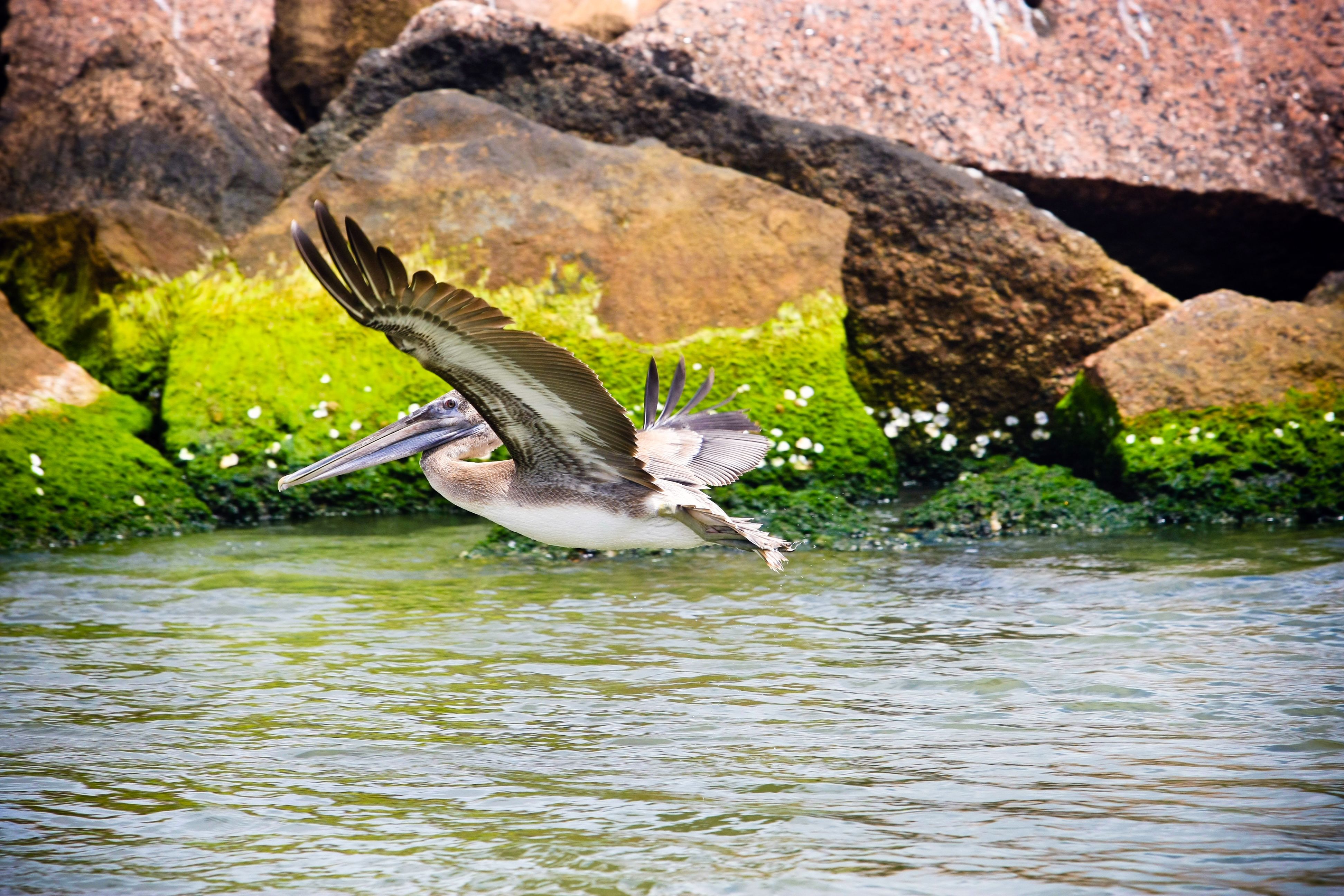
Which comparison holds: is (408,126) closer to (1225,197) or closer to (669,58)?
(669,58)

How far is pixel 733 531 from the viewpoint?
4801 mm

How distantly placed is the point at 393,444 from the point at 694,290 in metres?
3.83

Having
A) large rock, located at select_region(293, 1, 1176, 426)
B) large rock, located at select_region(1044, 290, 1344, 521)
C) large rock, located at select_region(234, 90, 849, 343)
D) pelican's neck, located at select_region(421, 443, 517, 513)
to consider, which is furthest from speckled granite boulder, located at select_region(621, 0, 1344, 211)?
pelican's neck, located at select_region(421, 443, 517, 513)

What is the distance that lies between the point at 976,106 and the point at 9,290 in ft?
22.9

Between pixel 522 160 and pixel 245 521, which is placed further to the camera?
pixel 522 160

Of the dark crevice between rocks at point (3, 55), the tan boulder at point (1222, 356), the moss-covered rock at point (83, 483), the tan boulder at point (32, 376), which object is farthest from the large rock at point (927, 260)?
the dark crevice between rocks at point (3, 55)

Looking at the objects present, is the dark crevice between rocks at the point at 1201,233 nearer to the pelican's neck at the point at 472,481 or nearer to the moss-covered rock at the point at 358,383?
the moss-covered rock at the point at 358,383

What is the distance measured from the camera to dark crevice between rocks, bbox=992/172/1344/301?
10039mm

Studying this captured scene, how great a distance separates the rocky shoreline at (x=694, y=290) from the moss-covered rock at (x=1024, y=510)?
0.08 ft

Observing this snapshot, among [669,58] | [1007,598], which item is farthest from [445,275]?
[1007,598]

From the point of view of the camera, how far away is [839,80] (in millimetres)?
10320

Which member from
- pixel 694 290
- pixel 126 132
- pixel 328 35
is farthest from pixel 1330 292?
pixel 126 132

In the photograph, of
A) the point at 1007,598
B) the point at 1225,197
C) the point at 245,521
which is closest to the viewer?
the point at 1007,598

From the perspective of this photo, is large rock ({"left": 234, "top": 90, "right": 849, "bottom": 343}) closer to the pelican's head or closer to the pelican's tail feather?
the pelican's head
